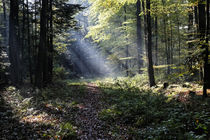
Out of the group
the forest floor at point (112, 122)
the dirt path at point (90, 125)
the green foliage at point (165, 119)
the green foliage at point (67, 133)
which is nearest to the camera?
the green foliage at point (165, 119)

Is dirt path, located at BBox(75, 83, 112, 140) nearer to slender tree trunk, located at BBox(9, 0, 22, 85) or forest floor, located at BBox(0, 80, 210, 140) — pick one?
forest floor, located at BBox(0, 80, 210, 140)

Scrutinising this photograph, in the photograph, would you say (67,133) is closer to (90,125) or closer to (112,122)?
(90,125)

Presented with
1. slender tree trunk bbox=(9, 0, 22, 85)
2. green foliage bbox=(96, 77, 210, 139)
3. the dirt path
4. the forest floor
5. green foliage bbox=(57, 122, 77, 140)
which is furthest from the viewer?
slender tree trunk bbox=(9, 0, 22, 85)

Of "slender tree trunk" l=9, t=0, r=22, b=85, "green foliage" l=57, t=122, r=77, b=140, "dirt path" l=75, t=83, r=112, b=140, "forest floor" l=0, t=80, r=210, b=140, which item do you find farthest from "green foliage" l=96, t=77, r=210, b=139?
"slender tree trunk" l=9, t=0, r=22, b=85

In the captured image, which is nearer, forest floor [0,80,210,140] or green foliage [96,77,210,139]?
green foliage [96,77,210,139]

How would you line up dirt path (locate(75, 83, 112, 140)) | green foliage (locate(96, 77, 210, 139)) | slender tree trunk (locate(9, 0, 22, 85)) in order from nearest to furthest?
green foliage (locate(96, 77, 210, 139))
dirt path (locate(75, 83, 112, 140))
slender tree trunk (locate(9, 0, 22, 85))

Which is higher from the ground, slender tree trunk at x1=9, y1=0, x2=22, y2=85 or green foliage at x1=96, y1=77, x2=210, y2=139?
slender tree trunk at x1=9, y1=0, x2=22, y2=85

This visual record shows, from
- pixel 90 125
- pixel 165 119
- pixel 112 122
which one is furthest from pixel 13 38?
pixel 165 119

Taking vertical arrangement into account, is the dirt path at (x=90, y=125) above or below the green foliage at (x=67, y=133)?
below

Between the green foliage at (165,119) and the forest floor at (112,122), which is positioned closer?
the green foliage at (165,119)

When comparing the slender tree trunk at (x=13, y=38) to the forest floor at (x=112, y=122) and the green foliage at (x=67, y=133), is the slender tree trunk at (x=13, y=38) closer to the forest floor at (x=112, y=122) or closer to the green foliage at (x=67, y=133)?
the forest floor at (x=112, y=122)

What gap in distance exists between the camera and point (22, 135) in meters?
4.62

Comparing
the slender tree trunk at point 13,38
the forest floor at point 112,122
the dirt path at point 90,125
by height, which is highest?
the slender tree trunk at point 13,38

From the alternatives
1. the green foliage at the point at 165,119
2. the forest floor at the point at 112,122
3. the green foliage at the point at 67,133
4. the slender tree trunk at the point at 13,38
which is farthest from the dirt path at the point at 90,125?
the slender tree trunk at the point at 13,38
